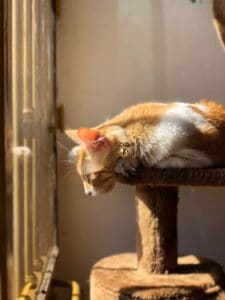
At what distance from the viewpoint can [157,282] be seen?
4.62 ft

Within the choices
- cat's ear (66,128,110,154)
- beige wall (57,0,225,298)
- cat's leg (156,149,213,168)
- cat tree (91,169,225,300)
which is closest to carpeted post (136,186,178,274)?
cat tree (91,169,225,300)

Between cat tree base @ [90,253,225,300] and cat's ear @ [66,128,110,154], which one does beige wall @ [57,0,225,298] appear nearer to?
cat tree base @ [90,253,225,300]

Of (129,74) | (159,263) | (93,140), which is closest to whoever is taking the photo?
(93,140)

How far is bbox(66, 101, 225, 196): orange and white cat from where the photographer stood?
53.8 inches

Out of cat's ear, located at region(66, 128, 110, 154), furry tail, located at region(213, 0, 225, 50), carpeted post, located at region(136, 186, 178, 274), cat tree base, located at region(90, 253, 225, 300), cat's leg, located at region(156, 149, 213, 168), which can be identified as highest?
furry tail, located at region(213, 0, 225, 50)

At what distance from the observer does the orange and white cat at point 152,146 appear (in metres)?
1.37

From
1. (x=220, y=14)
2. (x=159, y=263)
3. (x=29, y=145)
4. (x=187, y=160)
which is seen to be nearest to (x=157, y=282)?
(x=159, y=263)

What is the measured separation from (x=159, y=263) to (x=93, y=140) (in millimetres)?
423

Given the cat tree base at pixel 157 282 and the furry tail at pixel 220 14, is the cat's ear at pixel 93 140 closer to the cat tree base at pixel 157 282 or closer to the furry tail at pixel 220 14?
the cat tree base at pixel 157 282

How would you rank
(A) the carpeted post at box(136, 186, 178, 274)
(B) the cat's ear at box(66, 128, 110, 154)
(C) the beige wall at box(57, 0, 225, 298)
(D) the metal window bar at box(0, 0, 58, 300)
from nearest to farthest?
1. (D) the metal window bar at box(0, 0, 58, 300)
2. (B) the cat's ear at box(66, 128, 110, 154)
3. (A) the carpeted post at box(136, 186, 178, 274)
4. (C) the beige wall at box(57, 0, 225, 298)

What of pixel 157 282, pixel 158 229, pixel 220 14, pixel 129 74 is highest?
pixel 220 14

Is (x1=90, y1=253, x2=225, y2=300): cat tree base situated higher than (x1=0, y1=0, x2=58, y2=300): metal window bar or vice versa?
(x1=0, y1=0, x2=58, y2=300): metal window bar

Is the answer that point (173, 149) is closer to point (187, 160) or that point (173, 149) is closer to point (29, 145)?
point (187, 160)

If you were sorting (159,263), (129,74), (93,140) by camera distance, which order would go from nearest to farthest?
(93,140) → (159,263) → (129,74)
